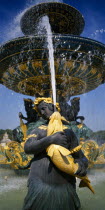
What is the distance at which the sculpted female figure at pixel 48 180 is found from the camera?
2.31 meters

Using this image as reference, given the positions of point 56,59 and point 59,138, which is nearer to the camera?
point 59,138

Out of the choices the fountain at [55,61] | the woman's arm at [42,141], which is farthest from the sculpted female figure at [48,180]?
the fountain at [55,61]

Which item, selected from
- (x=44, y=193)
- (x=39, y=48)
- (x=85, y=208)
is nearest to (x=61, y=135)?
(x=44, y=193)

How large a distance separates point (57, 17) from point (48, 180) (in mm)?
6413

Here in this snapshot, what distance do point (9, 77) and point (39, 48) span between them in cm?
162

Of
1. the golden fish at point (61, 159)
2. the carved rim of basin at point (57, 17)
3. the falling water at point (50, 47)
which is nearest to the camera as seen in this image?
the golden fish at point (61, 159)

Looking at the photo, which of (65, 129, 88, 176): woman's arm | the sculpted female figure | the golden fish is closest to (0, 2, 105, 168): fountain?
(65, 129, 88, 176): woman's arm

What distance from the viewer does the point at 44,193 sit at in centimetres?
232

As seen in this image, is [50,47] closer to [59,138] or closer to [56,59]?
[56,59]

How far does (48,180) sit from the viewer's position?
2.37m

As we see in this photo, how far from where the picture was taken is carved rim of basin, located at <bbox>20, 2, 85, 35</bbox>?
7129mm

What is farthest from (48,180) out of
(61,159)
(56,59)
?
(56,59)

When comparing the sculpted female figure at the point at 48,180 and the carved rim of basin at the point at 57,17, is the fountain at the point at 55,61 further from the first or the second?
the sculpted female figure at the point at 48,180

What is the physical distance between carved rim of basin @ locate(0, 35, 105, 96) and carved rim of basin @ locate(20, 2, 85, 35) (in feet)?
7.66
